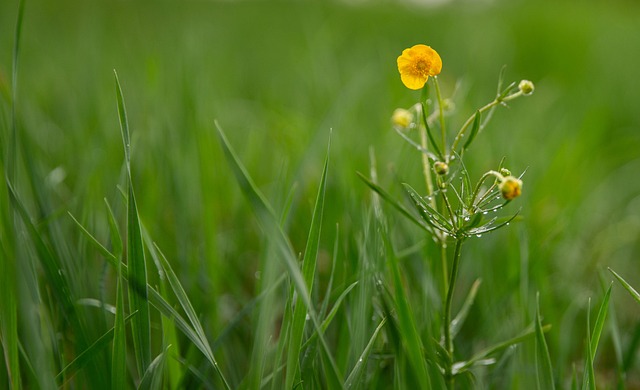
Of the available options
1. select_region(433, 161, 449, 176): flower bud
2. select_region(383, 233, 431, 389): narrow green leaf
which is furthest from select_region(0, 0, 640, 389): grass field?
select_region(433, 161, 449, 176): flower bud

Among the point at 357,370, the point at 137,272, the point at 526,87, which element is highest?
the point at 526,87

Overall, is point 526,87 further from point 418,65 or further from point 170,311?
point 170,311

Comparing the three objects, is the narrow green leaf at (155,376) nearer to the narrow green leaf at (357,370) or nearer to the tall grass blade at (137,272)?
the tall grass blade at (137,272)

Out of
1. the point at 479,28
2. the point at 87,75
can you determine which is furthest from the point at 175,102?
the point at 479,28

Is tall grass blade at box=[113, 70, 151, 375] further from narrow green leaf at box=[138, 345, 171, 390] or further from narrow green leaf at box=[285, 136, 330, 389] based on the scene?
narrow green leaf at box=[285, 136, 330, 389]

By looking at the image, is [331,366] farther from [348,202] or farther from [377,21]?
[377,21]

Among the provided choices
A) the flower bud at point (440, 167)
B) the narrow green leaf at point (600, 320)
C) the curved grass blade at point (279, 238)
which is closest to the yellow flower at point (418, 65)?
the flower bud at point (440, 167)

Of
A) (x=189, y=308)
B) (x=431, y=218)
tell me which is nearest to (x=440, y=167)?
(x=431, y=218)

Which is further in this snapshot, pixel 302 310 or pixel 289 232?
pixel 289 232
